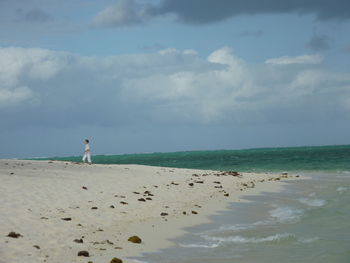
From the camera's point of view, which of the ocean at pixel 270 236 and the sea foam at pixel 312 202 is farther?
the sea foam at pixel 312 202

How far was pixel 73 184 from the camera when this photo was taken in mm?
24625

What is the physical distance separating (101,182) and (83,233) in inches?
501

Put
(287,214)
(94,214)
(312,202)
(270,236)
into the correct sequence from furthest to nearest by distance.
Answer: (312,202) < (287,214) < (94,214) < (270,236)

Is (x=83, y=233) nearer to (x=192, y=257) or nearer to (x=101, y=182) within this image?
(x=192, y=257)

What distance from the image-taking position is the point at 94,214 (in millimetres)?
17609

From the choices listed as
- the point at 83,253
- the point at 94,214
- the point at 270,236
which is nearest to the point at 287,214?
the point at 270,236

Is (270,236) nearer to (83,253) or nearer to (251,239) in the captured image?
(251,239)

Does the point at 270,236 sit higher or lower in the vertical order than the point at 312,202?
lower

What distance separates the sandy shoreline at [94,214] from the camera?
1254 centimetres

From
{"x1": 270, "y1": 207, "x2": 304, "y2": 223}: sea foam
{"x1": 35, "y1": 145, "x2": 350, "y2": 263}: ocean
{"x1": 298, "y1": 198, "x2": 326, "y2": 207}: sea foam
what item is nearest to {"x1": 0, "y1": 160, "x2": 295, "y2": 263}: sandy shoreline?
{"x1": 35, "y1": 145, "x2": 350, "y2": 263}: ocean

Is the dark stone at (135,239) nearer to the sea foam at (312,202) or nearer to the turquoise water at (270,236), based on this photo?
the turquoise water at (270,236)

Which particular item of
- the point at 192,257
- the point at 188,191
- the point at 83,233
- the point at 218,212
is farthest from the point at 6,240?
the point at 188,191

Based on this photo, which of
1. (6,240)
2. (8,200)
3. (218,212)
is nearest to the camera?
(6,240)

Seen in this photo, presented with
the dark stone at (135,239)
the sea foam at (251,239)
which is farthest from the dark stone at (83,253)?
the sea foam at (251,239)
